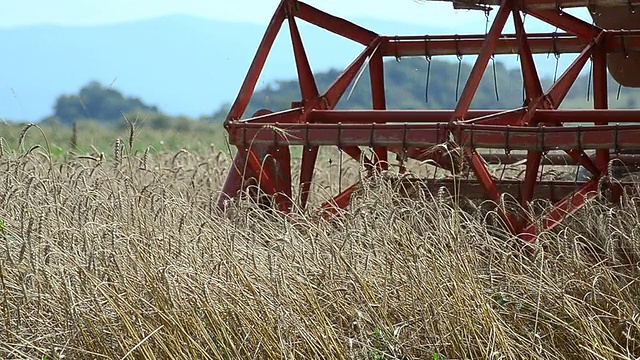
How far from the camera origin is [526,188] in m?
6.17

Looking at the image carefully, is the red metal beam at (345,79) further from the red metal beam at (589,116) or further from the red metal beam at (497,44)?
the red metal beam at (589,116)

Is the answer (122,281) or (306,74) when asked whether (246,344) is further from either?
(306,74)

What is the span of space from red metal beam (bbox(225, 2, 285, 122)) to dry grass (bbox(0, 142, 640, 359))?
7.39 feet

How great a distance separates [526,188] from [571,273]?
1.68 metres

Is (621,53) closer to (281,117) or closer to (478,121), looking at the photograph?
(478,121)

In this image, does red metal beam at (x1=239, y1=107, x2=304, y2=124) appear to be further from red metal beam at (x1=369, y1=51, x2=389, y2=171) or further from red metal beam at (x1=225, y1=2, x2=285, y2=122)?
red metal beam at (x1=369, y1=51, x2=389, y2=171)

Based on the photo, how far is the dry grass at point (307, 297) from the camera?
394 centimetres

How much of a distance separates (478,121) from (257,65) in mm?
1637

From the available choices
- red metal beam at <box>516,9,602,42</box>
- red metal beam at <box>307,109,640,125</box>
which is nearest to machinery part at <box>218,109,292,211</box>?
red metal beam at <box>307,109,640,125</box>

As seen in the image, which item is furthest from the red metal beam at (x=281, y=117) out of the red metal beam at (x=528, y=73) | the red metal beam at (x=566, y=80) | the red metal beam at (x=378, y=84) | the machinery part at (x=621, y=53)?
the machinery part at (x=621, y=53)

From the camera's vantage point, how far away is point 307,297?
13.2 ft

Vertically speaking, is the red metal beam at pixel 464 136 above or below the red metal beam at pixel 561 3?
below

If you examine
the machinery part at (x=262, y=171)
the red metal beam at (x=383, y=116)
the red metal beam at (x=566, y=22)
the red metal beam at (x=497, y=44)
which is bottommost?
the machinery part at (x=262, y=171)

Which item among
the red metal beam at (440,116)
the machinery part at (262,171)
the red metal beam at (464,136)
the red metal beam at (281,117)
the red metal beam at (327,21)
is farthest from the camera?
the red metal beam at (327,21)
